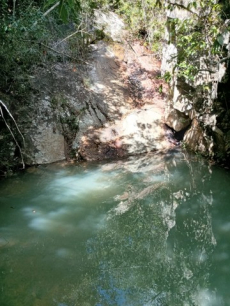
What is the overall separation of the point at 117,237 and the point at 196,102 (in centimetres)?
298

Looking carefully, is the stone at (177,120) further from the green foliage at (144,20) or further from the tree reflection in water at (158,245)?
the green foliage at (144,20)

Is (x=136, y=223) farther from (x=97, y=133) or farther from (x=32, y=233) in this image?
(x=97, y=133)

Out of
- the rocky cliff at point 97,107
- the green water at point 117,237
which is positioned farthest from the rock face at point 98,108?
the green water at point 117,237

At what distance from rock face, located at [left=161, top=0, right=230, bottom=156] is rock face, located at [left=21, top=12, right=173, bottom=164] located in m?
0.41

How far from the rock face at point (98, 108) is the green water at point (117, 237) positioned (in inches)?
31.8

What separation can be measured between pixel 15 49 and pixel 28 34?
0.39 metres

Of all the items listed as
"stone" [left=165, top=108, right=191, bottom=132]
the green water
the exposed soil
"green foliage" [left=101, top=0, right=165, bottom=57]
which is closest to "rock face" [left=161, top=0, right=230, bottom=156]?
"stone" [left=165, top=108, right=191, bottom=132]

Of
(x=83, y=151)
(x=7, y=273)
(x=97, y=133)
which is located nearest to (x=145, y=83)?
(x=97, y=133)

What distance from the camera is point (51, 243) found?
3293mm

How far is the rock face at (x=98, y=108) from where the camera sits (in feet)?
19.6

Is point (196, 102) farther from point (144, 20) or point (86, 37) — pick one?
point (144, 20)

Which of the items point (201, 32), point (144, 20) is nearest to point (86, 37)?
point (144, 20)

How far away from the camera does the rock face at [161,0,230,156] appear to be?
15.9 feet

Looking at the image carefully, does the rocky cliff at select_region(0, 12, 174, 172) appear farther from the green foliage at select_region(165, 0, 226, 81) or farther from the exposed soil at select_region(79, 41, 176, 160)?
the green foliage at select_region(165, 0, 226, 81)
